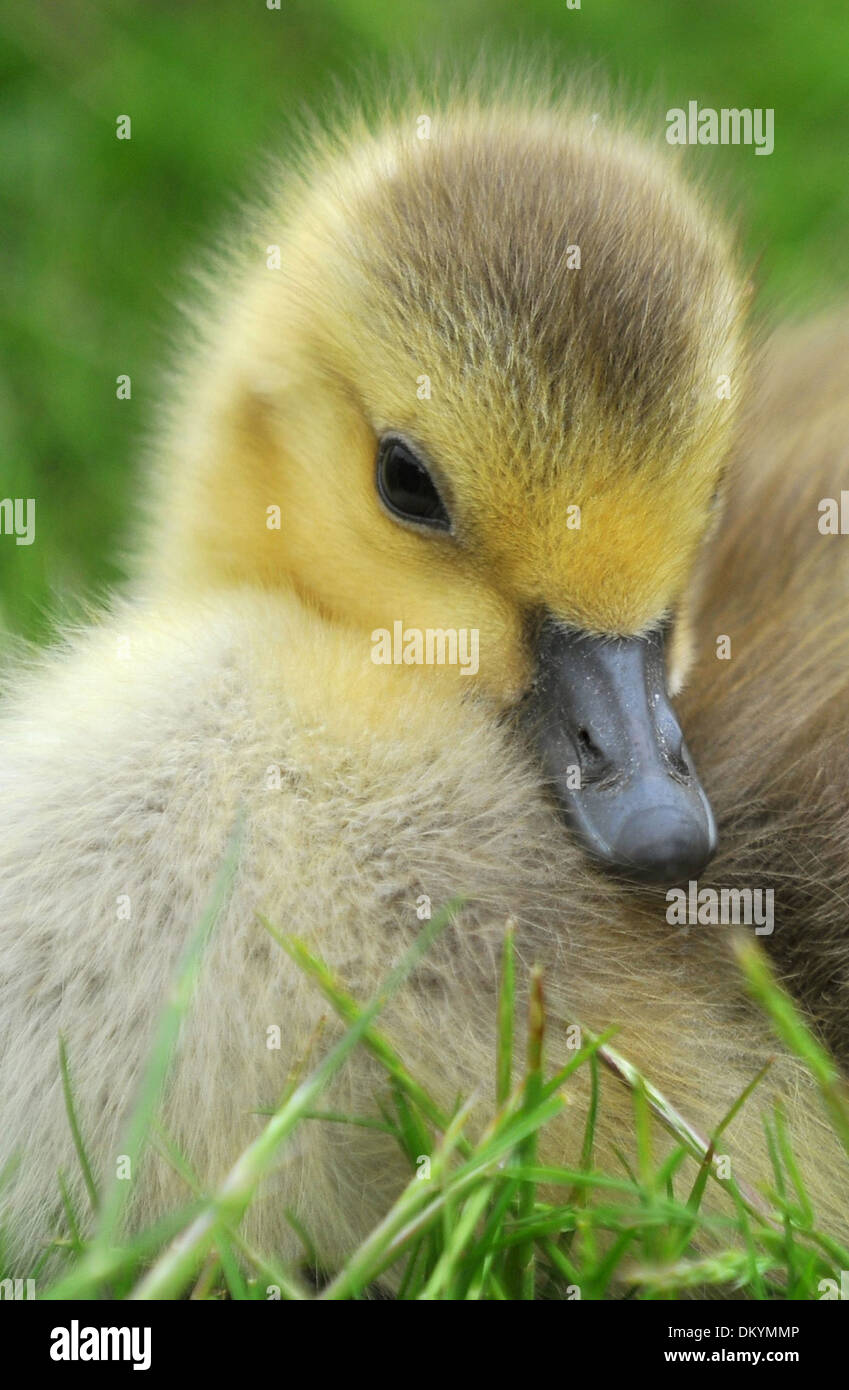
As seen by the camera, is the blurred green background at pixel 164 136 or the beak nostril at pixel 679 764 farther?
the blurred green background at pixel 164 136

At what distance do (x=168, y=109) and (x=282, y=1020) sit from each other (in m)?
2.32

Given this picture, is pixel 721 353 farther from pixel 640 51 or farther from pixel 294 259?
pixel 640 51

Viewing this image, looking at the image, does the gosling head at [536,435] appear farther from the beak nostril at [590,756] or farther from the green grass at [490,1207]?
the green grass at [490,1207]

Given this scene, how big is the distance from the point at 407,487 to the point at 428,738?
0.92ft

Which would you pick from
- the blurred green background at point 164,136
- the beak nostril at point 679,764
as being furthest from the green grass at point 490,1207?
the blurred green background at point 164,136

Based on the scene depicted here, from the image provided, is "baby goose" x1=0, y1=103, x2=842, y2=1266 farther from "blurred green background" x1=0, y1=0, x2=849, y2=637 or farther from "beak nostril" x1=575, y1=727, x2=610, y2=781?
"blurred green background" x1=0, y1=0, x2=849, y2=637

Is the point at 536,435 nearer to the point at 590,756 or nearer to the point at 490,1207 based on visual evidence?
the point at 590,756

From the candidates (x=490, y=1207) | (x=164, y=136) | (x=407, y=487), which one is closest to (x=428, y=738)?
(x=407, y=487)

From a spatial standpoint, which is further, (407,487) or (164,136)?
(164,136)

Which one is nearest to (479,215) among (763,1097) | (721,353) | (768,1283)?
(721,353)

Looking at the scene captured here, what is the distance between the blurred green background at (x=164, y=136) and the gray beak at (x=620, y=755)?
4.05 ft

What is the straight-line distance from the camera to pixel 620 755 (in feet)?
5.03

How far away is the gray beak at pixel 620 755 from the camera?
4.82 feet

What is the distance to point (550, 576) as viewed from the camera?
1.58m
